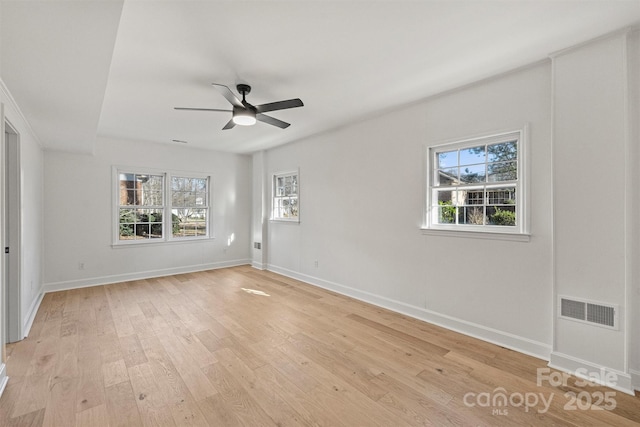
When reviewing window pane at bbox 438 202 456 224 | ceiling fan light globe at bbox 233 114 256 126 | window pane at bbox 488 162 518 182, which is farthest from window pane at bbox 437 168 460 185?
ceiling fan light globe at bbox 233 114 256 126

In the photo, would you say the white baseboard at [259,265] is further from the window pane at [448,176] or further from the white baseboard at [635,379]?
the white baseboard at [635,379]

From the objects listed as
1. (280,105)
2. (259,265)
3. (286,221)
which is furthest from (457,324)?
(259,265)

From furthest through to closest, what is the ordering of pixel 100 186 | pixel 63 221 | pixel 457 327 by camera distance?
1. pixel 100 186
2. pixel 63 221
3. pixel 457 327

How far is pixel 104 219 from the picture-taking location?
5.25 m

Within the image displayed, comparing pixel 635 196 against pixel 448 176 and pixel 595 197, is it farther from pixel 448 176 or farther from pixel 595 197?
pixel 448 176

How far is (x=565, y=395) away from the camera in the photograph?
217 cm

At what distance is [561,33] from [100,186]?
658 centimetres

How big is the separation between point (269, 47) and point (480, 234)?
2744 mm

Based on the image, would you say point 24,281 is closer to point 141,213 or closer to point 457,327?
point 141,213

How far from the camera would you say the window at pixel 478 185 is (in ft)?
9.59

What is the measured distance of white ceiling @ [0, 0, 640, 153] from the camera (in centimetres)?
187

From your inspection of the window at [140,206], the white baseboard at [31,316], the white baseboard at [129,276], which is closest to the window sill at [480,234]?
the white baseboard at [31,316]

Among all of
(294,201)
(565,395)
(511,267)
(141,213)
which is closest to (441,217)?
(511,267)

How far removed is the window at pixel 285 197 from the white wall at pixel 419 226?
1.08 feet
